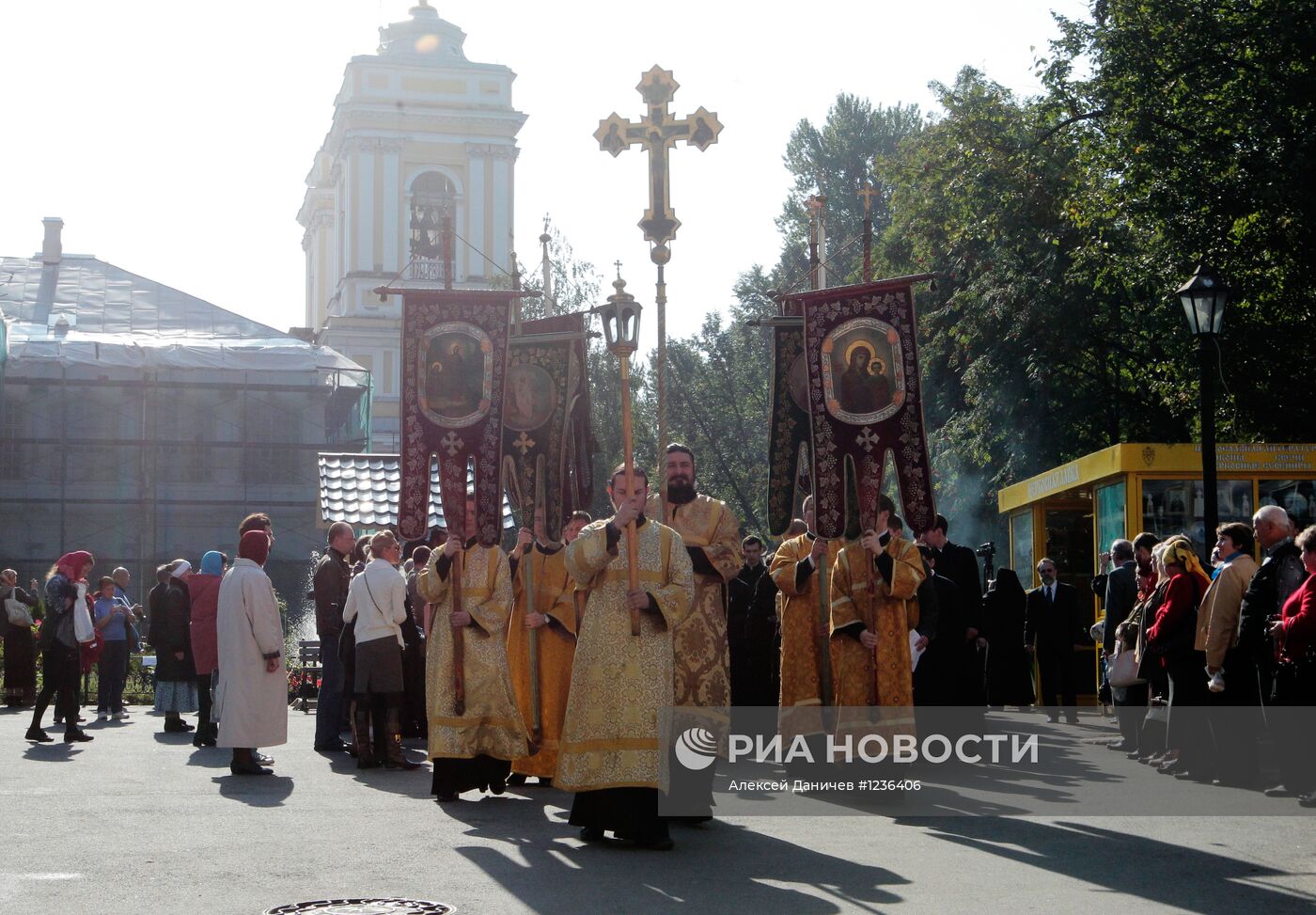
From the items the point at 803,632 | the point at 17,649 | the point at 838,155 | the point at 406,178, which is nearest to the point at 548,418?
the point at 803,632

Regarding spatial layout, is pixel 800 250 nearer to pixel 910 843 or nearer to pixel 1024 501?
pixel 1024 501

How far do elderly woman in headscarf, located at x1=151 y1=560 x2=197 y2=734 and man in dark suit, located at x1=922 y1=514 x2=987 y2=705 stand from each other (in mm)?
6804

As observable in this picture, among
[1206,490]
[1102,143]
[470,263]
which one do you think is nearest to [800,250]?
[470,263]

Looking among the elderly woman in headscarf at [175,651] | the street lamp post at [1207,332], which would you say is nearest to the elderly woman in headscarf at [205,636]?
the elderly woman in headscarf at [175,651]

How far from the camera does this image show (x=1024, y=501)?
70.6 ft

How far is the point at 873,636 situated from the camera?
1073 cm

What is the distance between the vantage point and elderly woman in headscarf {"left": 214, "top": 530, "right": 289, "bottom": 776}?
12945mm

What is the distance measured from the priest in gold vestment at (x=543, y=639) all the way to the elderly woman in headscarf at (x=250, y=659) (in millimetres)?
2043

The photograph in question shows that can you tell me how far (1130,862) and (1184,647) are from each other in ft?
14.3

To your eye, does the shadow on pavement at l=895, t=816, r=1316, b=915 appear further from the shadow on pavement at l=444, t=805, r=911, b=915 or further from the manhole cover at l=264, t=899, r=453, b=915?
the manhole cover at l=264, t=899, r=453, b=915

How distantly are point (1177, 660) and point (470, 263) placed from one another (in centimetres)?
4532

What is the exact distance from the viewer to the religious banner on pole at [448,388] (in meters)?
12.5

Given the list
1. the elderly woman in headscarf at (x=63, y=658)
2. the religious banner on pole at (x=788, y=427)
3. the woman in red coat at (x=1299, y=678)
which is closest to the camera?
the woman in red coat at (x=1299, y=678)

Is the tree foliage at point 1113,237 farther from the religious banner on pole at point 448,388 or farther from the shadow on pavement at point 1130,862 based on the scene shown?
the shadow on pavement at point 1130,862
